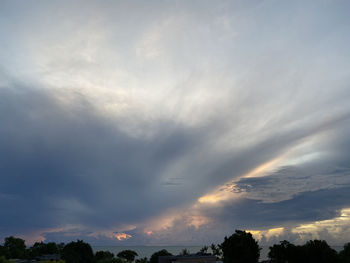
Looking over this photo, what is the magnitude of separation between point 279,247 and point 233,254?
33.3 feet

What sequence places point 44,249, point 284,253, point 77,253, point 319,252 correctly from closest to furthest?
1. point 319,252
2. point 284,253
3. point 77,253
4. point 44,249

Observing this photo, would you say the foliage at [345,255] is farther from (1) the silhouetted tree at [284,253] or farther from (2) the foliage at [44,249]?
(2) the foliage at [44,249]

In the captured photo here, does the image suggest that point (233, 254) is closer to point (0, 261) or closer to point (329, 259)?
point (329, 259)

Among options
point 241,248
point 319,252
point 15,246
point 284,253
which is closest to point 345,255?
point 319,252

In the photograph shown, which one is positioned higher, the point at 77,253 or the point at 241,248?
the point at 77,253

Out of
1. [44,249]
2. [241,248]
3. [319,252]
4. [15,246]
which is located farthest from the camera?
[44,249]

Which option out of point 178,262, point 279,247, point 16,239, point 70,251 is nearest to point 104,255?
point 70,251

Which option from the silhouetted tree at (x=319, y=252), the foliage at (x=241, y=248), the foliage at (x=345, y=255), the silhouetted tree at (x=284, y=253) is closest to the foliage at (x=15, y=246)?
the foliage at (x=241, y=248)

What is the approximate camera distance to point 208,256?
326 ft

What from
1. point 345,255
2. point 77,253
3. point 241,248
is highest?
point 77,253

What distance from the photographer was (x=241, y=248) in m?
67.4

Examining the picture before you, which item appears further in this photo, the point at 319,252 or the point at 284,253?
the point at 284,253

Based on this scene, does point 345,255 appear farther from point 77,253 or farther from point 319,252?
point 77,253

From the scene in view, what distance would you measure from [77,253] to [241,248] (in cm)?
6241
